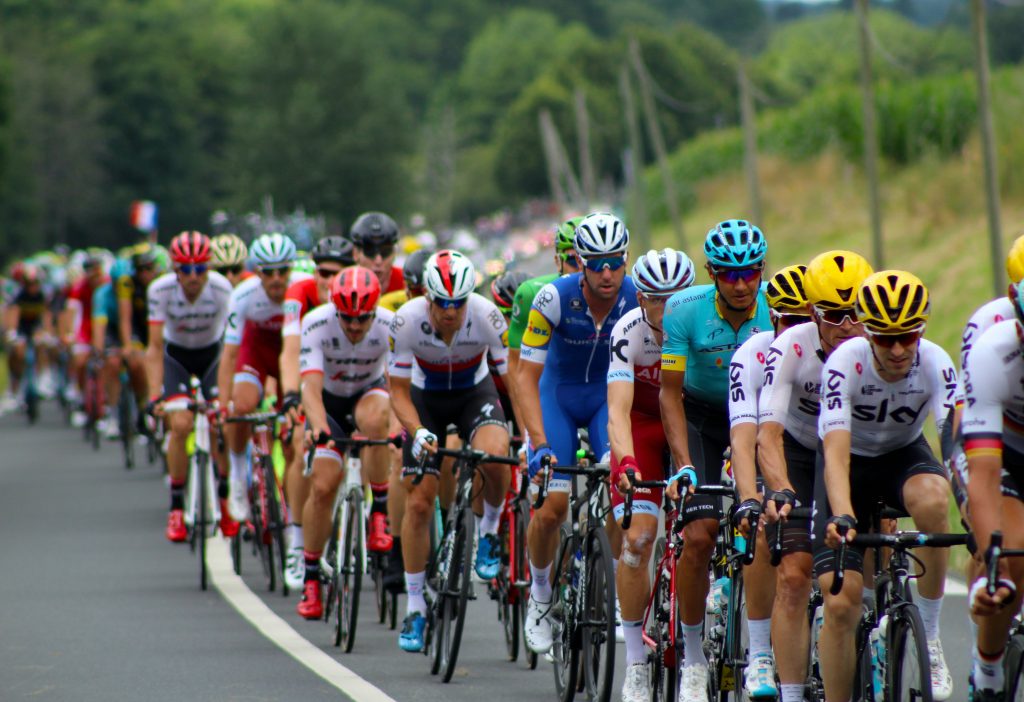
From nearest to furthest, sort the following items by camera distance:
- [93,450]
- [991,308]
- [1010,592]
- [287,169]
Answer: [1010,592], [991,308], [93,450], [287,169]

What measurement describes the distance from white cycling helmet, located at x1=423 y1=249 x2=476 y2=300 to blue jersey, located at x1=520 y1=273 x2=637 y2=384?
1.50 feet

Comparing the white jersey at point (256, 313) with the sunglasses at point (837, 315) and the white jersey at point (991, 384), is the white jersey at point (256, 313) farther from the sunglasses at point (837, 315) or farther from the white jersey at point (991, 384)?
the white jersey at point (991, 384)

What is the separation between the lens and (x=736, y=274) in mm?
7891

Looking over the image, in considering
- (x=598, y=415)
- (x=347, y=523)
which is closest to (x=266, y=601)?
(x=347, y=523)

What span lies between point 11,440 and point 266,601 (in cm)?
1473

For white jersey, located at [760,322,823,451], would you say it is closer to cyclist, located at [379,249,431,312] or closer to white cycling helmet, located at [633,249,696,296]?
white cycling helmet, located at [633,249,696,296]

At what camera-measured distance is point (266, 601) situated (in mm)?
11883

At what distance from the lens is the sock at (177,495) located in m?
13.9

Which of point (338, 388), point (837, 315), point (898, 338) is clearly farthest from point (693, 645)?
point (338, 388)

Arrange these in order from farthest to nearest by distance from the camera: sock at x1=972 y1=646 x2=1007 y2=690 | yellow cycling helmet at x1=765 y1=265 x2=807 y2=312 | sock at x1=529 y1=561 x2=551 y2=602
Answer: sock at x1=529 y1=561 x2=551 y2=602 → yellow cycling helmet at x1=765 y1=265 x2=807 y2=312 → sock at x1=972 y1=646 x2=1007 y2=690

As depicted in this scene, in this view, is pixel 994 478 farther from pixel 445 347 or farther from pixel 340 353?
pixel 340 353

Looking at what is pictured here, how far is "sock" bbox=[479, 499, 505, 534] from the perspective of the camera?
1067 centimetres

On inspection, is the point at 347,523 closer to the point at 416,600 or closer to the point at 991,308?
the point at 416,600

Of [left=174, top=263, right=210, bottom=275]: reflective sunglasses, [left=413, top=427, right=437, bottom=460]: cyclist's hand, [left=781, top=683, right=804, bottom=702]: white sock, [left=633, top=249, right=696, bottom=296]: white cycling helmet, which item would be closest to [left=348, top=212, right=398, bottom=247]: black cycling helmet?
[left=174, top=263, right=210, bottom=275]: reflective sunglasses
